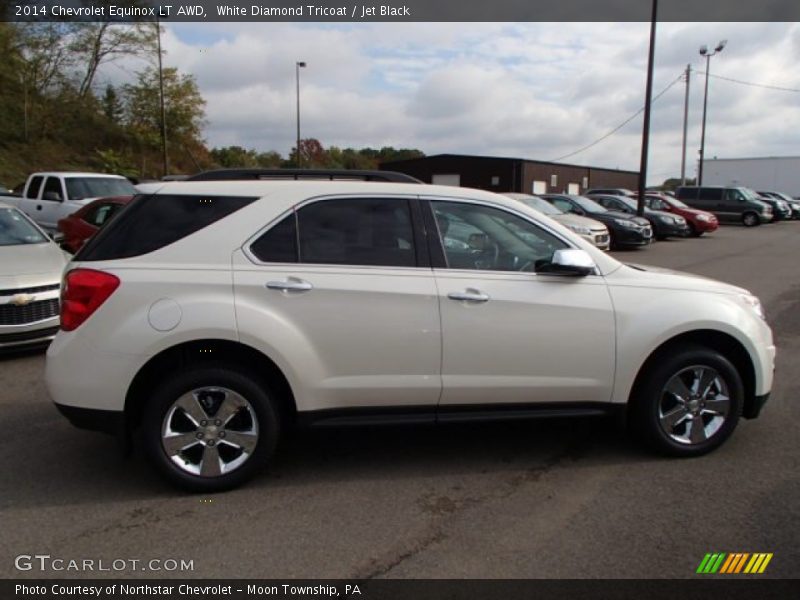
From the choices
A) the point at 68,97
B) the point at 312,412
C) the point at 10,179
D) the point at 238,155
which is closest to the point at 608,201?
the point at 312,412

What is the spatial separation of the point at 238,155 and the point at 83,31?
76.2ft

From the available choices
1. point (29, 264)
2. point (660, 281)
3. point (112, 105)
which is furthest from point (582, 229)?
point (112, 105)

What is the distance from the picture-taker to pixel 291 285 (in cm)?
360

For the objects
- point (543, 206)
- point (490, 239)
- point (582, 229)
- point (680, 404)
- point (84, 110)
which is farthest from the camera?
point (84, 110)

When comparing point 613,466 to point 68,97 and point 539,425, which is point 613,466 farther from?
point 68,97

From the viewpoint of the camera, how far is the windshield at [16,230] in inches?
296

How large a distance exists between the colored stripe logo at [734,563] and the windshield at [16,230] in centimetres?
758

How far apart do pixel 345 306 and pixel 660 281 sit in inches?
79.7

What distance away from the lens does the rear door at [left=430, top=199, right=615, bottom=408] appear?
3766 mm

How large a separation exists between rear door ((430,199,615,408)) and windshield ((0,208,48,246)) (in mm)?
5922

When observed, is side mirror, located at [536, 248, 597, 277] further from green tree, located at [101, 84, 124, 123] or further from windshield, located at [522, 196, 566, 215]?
green tree, located at [101, 84, 124, 123]

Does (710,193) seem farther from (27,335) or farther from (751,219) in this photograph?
(27,335)

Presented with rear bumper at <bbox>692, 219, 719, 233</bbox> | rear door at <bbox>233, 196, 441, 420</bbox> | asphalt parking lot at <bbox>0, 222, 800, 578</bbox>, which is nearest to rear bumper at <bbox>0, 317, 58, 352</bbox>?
asphalt parking lot at <bbox>0, 222, 800, 578</bbox>

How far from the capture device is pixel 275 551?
121 inches
